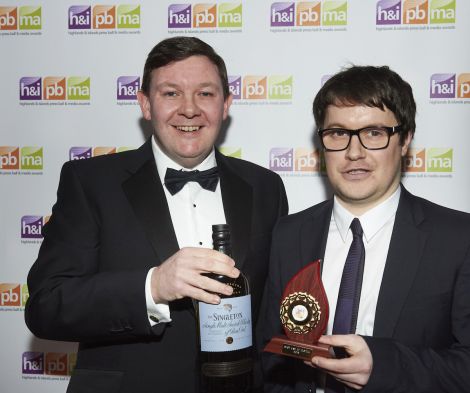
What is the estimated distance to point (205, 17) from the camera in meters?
2.65

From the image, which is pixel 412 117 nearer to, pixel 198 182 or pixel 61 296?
pixel 198 182

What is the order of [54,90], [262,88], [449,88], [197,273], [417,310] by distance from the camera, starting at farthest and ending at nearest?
[54,90], [262,88], [449,88], [417,310], [197,273]

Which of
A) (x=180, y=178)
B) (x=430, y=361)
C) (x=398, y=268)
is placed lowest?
(x=430, y=361)

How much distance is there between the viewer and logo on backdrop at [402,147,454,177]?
2.56 m

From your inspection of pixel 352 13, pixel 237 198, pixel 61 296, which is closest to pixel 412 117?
pixel 237 198

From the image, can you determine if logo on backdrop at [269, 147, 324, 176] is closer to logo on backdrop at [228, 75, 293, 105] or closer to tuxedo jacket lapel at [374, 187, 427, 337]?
logo on backdrop at [228, 75, 293, 105]

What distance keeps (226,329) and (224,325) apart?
12 millimetres

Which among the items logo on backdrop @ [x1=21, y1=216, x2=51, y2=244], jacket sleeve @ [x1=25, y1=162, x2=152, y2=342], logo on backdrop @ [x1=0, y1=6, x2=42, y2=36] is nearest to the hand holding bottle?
jacket sleeve @ [x1=25, y1=162, x2=152, y2=342]

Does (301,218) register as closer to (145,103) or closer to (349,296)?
(349,296)

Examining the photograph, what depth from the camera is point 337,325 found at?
166 cm

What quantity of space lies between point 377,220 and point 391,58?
1.12 meters

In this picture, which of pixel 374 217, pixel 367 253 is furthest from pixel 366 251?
pixel 374 217

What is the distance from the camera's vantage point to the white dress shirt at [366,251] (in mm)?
1700

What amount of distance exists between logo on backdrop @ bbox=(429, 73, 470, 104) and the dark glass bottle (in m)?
1.55
